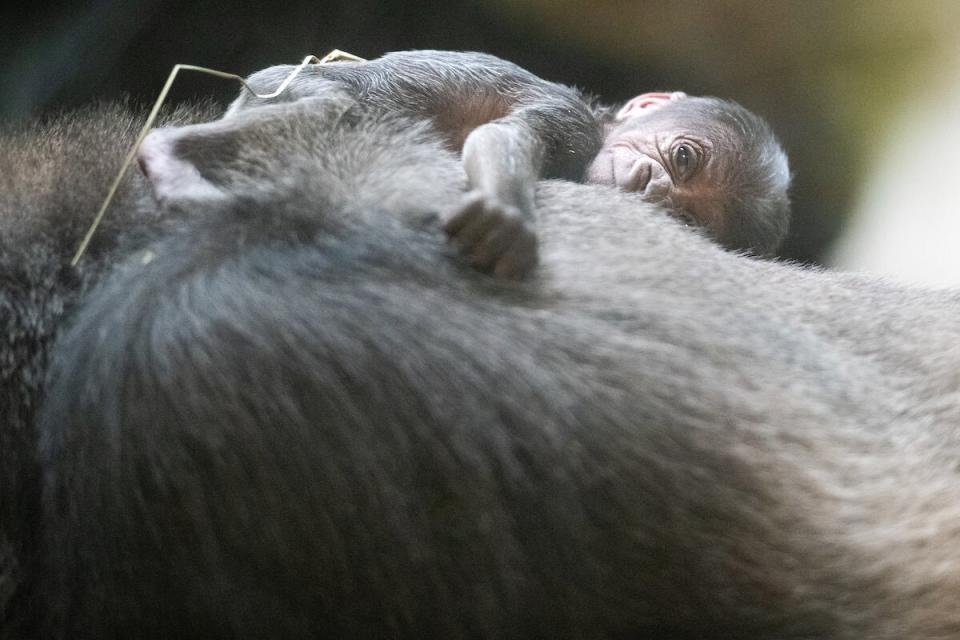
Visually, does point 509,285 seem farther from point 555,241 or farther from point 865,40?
point 865,40

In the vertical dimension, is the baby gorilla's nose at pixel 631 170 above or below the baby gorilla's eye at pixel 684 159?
below

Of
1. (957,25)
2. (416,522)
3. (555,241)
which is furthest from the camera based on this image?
(957,25)

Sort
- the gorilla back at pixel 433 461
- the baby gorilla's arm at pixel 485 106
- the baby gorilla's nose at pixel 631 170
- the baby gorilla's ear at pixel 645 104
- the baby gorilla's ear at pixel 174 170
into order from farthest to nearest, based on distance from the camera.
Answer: the baby gorilla's ear at pixel 645 104 → the baby gorilla's nose at pixel 631 170 → the baby gorilla's arm at pixel 485 106 → the baby gorilla's ear at pixel 174 170 → the gorilla back at pixel 433 461

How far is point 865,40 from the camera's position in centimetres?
239

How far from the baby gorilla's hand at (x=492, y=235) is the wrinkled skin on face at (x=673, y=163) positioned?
86cm

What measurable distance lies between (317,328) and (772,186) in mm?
1398

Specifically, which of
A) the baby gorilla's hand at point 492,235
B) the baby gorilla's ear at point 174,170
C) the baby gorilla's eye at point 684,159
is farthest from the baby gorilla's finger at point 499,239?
the baby gorilla's eye at point 684,159

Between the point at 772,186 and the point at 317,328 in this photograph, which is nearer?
the point at 317,328

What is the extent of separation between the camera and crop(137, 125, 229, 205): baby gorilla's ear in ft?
3.89

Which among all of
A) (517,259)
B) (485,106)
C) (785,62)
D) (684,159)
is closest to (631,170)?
(684,159)

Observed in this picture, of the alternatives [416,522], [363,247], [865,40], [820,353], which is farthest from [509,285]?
[865,40]

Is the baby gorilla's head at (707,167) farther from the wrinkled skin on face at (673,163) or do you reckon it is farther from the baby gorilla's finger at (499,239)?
the baby gorilla's finger at (499,239)

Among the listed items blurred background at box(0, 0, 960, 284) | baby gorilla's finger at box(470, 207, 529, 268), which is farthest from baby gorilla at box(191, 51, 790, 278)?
blurred background at box(0, 0, 960, 284)

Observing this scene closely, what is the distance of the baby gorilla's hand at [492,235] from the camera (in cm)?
105
